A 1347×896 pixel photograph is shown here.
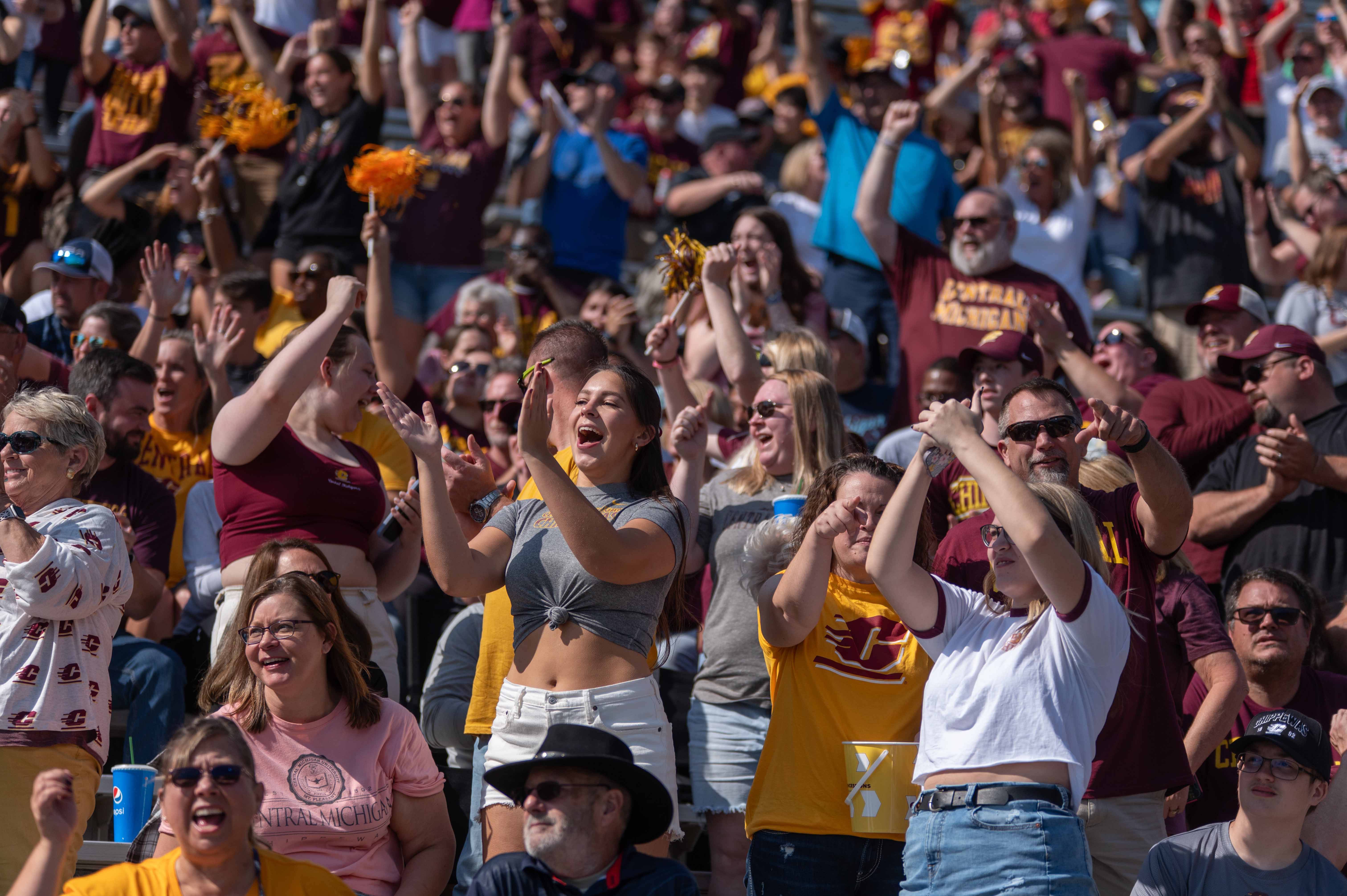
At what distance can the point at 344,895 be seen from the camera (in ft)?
11.6

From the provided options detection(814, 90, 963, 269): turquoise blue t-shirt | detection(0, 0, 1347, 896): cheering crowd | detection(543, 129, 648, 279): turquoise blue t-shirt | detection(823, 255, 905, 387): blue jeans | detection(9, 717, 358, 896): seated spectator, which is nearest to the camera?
detection(9, 717, 358, 896): seated spectator

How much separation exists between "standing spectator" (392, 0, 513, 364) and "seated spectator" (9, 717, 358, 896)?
5133 mm

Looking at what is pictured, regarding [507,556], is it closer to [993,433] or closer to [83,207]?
[993,433]

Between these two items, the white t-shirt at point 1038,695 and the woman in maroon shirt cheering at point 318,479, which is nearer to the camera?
the white t-shirt at point 1038,695

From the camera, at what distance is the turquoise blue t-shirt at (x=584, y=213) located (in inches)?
370

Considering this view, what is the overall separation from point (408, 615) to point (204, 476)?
1060 mm

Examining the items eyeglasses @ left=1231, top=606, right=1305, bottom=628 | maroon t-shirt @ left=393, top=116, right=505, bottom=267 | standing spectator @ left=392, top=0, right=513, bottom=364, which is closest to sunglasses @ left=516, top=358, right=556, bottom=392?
eyeglasses @ left=1231, top=606, right=1305, bottom=628

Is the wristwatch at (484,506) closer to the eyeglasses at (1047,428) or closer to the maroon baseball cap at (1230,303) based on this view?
the eyeglasses at (1047,428)

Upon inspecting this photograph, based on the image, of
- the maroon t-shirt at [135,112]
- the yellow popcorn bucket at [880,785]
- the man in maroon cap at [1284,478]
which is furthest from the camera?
the maroon t-shirt at [135,112]

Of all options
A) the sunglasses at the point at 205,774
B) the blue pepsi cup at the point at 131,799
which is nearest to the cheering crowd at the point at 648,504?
the sunglasses at the point at 205,774

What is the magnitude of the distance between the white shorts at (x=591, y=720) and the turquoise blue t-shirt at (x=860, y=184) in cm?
511

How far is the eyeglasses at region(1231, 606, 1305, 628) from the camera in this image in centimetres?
509

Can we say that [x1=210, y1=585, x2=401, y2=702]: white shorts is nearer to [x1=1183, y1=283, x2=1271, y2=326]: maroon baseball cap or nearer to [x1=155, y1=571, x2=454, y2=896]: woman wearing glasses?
[x1=155, y1=571, x2=454, y2=896]: woman wearing glasses

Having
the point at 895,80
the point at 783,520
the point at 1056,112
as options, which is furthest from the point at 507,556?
the point at 1056,112
